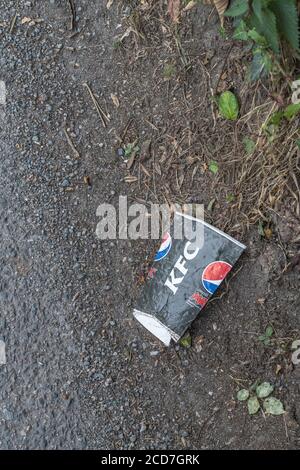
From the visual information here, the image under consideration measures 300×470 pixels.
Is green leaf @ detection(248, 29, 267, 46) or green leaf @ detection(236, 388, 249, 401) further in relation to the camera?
green leaf @ detection(236, 388, 249, 401)

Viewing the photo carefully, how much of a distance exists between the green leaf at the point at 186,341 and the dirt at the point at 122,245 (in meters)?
0.02

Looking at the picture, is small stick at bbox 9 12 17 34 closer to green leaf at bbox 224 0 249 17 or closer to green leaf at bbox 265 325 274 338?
green leaf at bbox 224 0 249 17

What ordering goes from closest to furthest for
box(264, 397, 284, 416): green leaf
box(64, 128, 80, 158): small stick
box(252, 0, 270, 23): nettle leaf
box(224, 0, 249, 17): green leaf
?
box(252, 0, 270, 23): nettle leaf < box(224, 0, 249, 17): green leaf < box(264, 397, 284, 416): green leaf < box(64, 128, 80, 158): small stick

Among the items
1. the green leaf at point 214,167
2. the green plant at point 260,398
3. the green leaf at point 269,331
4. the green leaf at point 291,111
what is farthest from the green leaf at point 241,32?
the green plant at point 260,398

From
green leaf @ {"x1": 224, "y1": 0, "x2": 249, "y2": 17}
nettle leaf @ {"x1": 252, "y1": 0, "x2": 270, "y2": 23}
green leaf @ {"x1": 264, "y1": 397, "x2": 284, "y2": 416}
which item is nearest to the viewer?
nettle leaf @ {"x1": 252, "y1": 0, "x2": 270, "y2": 23}

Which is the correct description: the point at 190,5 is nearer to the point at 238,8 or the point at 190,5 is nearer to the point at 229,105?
the point at 238,8

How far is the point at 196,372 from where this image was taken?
1.92 m

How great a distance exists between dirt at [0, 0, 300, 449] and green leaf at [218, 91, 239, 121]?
0.03 meters

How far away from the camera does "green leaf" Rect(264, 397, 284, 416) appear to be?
1872mm

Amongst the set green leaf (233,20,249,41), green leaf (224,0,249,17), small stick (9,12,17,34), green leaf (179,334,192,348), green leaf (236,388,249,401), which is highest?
green leaf (224,0,249,17)

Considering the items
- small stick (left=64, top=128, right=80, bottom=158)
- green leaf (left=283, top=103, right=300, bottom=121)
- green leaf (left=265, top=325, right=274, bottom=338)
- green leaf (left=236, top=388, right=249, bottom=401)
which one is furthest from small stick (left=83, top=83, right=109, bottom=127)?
green leaf (left=236, top=388, right=249, bottom=401)

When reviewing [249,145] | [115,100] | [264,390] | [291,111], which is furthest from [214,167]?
[264,390]
